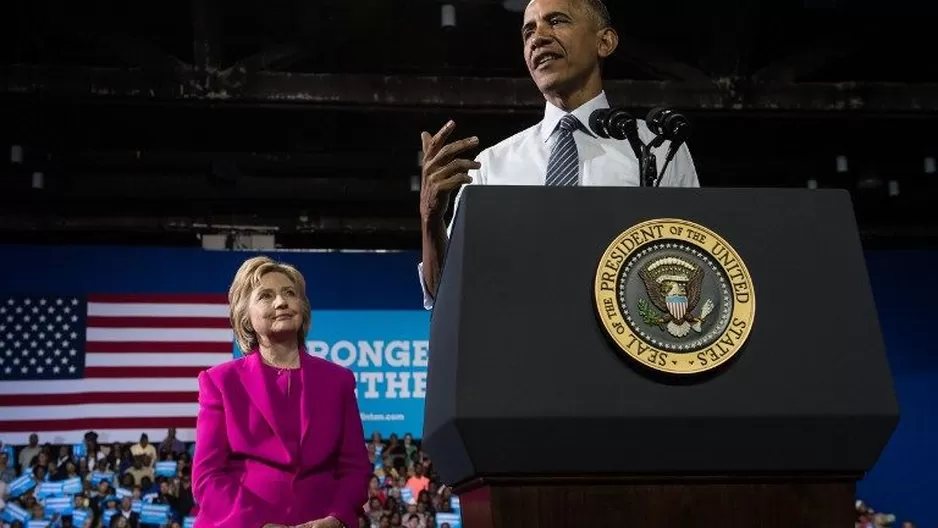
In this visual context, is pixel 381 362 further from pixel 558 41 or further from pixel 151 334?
pixel 558 41

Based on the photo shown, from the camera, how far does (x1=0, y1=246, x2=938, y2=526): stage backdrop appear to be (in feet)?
30.3

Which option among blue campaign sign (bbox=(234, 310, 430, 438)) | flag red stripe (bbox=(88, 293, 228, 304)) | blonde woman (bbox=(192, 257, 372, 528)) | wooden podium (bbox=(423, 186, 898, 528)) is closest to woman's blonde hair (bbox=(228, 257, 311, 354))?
blonde woman (bbox=(192, 257, 372, 528))

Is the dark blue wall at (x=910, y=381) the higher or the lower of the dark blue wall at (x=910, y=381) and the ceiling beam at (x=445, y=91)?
the lower

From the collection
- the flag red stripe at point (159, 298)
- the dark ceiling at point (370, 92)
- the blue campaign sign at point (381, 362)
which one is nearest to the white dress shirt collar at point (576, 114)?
the dark ceiling at point (370, 92)

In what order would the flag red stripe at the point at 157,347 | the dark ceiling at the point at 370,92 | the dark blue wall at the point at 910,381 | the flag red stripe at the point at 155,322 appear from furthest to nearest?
the dark blue wall at the point at 910,381 → the flag red stripe at the point at 155,322 → the flag red stripe at the point at 157,347 → the dark ceiling at the point at 370,92

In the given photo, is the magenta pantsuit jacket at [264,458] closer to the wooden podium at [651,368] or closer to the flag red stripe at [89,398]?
the wooden podium at [651,368]

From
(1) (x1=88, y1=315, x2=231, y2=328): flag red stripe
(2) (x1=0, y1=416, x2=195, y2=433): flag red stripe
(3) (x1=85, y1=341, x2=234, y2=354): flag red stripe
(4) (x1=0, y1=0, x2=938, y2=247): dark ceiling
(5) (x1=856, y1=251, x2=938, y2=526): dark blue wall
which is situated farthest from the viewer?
(5) (x1=856, y1=251, x2=938, y2=526): dark blue wall

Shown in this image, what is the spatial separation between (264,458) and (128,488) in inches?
290

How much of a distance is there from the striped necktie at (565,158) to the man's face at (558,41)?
0.06 meters

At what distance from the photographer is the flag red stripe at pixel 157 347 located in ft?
30.5

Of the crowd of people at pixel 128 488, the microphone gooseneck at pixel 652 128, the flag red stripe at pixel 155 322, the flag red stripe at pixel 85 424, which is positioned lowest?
the crowd of people at pixel 128 488

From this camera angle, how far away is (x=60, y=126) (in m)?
9.03

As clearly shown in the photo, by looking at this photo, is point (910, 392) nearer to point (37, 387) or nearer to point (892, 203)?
point (892, 203)

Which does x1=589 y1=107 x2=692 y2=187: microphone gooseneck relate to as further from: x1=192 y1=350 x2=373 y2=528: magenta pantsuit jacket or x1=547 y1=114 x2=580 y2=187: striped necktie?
x1=192 y1=350 x2=373 y2=528: magenta pantsuit jacket
